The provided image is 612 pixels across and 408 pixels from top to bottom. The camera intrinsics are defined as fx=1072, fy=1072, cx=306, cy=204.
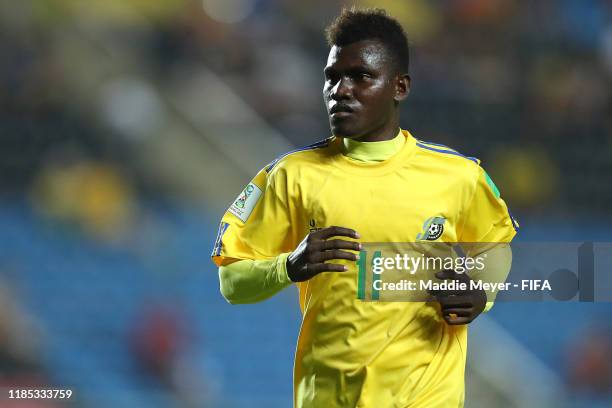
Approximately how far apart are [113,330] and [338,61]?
5.08 meters

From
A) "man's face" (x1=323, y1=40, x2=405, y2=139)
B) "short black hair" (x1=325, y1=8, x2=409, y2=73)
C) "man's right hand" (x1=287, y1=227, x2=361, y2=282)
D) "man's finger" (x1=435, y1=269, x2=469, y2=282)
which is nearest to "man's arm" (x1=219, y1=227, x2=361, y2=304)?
"man's right hand" (x1=287, y1=227, x2=361, y2=282)

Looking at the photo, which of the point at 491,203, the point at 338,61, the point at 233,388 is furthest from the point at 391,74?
the point at 233,388

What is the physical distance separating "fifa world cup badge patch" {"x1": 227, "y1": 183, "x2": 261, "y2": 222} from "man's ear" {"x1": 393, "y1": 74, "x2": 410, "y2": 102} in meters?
0.52

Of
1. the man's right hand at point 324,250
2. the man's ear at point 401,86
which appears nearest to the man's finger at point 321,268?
the man's right hand at point 324,250

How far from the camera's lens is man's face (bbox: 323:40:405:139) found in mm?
3145

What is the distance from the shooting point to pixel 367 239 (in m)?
3.11

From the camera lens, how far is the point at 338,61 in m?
3.20

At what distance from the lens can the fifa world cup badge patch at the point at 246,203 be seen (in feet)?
10.7

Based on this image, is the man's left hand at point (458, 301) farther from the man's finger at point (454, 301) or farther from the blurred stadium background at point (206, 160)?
the blurred stadium background at point (206, 160)

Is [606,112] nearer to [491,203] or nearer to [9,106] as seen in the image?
[9,106]

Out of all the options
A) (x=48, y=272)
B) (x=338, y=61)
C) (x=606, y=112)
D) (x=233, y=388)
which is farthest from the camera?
(x=606, y=112)

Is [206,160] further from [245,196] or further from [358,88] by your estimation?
[358,88]

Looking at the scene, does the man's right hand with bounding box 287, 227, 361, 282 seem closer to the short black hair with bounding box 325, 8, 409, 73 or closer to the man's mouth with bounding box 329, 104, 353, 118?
the man's mouth with bounding box 329, 104, 353, 118

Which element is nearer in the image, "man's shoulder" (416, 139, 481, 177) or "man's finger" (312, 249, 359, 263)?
"man's finger" (312, 249, 359, 263)
